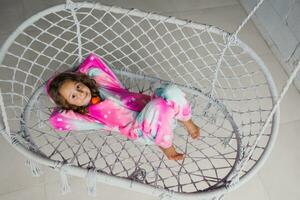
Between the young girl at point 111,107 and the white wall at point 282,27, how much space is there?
0.49 metres

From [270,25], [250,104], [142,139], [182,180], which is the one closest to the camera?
[142,139]

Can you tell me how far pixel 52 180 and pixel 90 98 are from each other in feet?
0.96

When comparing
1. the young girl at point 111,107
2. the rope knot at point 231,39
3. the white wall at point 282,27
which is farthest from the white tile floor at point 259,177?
the rope knot at point 231,39

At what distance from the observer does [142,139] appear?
903mm

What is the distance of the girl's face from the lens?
2.83ft

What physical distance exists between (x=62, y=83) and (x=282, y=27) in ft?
2.63

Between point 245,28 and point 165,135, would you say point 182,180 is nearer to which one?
point 165,135

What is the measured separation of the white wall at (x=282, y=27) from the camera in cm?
123

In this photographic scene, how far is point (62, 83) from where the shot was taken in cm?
87

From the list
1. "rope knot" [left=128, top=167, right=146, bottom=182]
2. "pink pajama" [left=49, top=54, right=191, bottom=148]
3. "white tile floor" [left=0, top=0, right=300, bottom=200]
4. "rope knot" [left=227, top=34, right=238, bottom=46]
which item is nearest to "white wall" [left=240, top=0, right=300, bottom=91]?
"white tile floor" [left=0, top=0, right=300, bottom=200]

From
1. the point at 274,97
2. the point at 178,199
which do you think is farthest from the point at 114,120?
the point at 274,97

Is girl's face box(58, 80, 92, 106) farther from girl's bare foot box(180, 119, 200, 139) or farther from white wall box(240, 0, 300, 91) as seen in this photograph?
white wall box(240, 0, 300, 91)

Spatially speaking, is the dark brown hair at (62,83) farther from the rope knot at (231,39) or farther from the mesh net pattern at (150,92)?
the rope knot at (231,39)

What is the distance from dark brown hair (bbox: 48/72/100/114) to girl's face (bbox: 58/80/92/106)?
10mm
